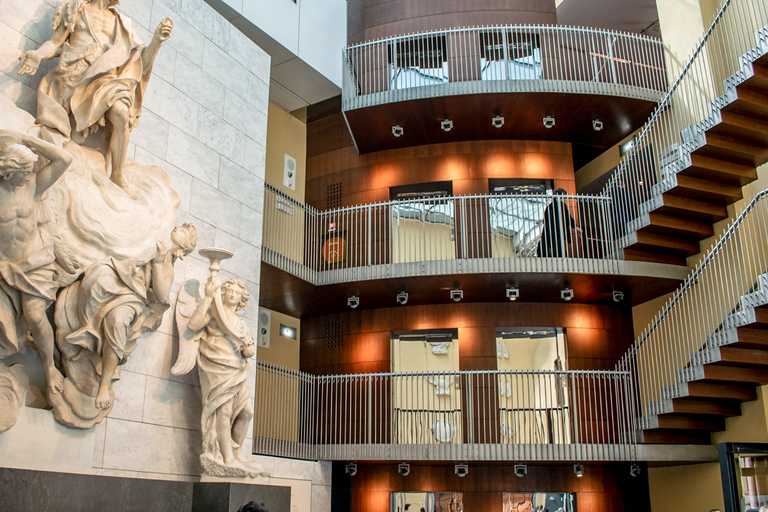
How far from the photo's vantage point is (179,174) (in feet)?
30.0

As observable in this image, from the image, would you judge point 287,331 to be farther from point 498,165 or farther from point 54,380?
A: point 54,380

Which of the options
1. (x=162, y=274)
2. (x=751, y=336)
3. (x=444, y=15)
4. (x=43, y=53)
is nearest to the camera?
(x=43, y=53)

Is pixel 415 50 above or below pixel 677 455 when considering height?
above

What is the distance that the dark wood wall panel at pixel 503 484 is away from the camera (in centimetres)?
1467

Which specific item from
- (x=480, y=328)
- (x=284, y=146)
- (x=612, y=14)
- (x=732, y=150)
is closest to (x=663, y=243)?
(x=732, y=150)

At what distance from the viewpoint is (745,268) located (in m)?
12.0

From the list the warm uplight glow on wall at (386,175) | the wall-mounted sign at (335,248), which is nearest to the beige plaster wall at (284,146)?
the wall-mounted sign at (335,248)

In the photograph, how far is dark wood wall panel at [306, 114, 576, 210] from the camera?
16.3 metres

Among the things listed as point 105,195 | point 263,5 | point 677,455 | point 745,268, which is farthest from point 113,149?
point 677,455

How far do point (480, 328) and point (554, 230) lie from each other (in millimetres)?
2677

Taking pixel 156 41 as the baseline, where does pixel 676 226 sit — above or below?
below

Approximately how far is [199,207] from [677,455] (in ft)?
31.8

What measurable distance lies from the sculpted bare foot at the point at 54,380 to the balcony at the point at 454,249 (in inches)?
239

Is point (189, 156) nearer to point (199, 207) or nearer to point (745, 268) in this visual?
point (199, 207)
